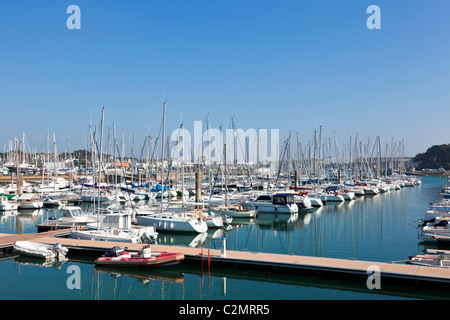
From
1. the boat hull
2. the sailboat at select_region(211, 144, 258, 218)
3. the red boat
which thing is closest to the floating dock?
the boat hull

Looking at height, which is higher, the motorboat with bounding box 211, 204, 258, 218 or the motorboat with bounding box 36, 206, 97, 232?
the motorboat with bounding box 36, 206, 97, 232

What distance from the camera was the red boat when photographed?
69.8 ft

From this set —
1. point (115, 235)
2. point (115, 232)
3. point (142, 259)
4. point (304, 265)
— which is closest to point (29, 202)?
point (115, 232)

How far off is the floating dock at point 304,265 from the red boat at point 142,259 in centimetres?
116

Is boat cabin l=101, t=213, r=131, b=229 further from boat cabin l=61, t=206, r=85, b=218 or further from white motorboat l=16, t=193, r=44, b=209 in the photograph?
white motorboat l=16, t=193, r=44, b=209

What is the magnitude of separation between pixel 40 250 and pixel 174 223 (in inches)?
478

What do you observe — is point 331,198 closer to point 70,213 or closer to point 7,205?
point 70,213

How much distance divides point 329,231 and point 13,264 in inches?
996

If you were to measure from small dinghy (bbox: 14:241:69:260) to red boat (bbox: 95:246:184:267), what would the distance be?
10.7ft

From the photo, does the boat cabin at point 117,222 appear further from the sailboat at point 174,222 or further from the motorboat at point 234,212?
the motorboat at point 234,212

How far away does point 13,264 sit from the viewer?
901 inches

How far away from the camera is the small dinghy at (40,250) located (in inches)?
927
